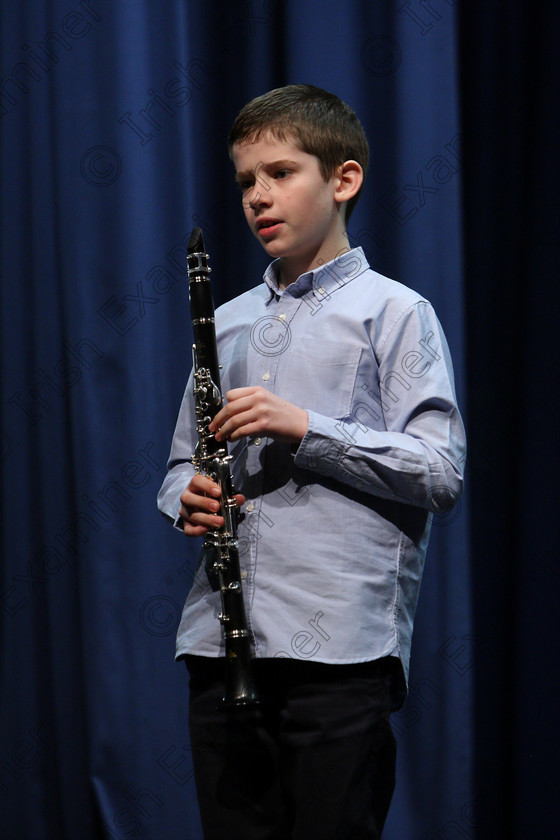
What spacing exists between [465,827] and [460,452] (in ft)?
3.32

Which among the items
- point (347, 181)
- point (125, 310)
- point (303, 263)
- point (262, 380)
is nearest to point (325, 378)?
point (262, 380)

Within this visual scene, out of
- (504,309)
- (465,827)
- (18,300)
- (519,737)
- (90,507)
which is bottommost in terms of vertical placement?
(465,827)

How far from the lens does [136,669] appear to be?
1886 mm

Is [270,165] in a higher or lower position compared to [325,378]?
higher

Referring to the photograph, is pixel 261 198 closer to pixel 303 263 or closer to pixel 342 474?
pixel 303 263

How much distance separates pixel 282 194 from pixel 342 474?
1.21 feet

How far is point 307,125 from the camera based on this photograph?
1179mm

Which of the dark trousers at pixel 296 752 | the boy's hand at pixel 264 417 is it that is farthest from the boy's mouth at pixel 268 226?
the dark trousers at pixel 296 752

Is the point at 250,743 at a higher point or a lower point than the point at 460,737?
higher

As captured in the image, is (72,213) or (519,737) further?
(72,213)

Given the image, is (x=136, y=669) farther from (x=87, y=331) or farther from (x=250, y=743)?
(x=250, y=743)

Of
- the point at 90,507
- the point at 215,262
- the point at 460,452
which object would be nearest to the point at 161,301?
the point at 215,262

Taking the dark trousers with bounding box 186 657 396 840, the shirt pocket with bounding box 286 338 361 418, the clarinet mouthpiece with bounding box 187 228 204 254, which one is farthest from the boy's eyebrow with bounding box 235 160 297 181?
the dark trousers with bounding box 186 657 396 840

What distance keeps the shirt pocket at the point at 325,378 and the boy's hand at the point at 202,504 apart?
147mm
